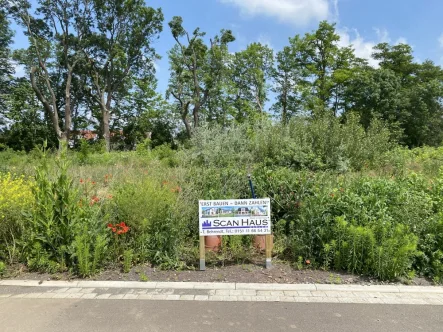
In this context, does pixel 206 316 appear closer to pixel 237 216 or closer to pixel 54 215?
pixel 237 216

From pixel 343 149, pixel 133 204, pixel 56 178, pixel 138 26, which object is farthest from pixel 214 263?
pixel 138 26

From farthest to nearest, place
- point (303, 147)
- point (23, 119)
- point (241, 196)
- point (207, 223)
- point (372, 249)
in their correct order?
point (23, 119) < point (303, 147) < point (241, 196) < point (207, 223) < point (372, 249)

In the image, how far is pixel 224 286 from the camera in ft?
13.5

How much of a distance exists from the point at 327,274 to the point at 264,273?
0.90 meters

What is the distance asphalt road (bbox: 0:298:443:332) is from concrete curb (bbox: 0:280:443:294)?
15.4 inches

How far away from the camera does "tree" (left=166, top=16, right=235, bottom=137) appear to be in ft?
107

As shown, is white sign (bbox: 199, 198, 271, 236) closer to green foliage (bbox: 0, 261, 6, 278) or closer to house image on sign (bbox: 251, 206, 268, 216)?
house image on sign (bbox: 251, 206, 268, 216)

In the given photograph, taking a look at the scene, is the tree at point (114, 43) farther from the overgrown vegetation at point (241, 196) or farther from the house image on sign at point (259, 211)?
the house image on sign at point (259, 211)

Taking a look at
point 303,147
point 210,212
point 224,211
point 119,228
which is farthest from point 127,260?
point 303,147

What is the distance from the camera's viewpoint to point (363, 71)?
32.2 metres

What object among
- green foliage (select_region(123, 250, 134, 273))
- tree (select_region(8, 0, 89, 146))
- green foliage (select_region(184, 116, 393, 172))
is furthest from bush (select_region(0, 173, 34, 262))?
tree (select_region(8, 0, 89, 146))

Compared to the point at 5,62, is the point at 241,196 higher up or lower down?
lower down

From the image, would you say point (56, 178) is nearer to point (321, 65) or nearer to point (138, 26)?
point (138, 26)

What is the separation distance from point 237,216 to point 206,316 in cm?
160
